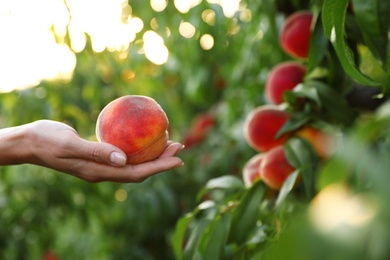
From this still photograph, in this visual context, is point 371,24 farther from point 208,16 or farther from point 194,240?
point 208,16

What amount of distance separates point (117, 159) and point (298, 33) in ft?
1.63

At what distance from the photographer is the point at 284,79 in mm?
1157

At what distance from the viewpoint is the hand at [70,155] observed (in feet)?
2.49

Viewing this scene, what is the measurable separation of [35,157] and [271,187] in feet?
1.35

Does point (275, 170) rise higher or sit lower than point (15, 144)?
lower

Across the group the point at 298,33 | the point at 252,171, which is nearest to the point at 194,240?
the point at 252,171

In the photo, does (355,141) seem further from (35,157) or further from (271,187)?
(271,187)

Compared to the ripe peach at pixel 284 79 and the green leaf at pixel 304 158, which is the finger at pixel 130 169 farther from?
the ripe peach at pixel 284 79

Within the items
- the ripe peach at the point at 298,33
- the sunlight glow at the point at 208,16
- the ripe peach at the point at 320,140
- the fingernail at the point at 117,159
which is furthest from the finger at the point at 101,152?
the sunlight glow at the point at 208,16

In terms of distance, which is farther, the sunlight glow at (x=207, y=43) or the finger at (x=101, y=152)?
the sunlight glow at (x=207, y=43)

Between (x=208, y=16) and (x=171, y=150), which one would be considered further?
(x=208, y=16)

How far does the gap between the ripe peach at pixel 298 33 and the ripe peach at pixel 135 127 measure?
402 mm

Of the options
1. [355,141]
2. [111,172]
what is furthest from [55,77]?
[355,141]

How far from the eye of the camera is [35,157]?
0.79m
